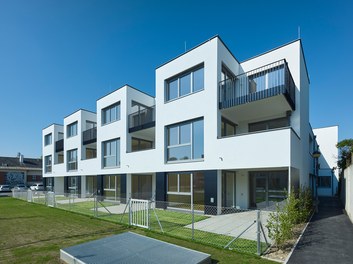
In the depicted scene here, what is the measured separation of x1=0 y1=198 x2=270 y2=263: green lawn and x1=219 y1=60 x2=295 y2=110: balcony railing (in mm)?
7596

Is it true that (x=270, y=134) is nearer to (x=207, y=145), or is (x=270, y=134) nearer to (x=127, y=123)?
(x=207, y=145)

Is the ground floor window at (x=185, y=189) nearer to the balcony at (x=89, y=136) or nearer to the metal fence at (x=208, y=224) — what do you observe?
the metal fence at (x=208, y=224)

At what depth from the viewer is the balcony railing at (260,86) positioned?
36.1ft

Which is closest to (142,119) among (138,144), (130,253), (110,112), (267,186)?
(138,144)

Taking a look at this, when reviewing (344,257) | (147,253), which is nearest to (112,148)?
(147,253)

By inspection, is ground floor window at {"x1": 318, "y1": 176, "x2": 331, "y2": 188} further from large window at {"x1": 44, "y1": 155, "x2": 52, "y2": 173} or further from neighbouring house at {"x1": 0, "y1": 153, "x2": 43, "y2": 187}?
neighbouring house at {"x1": 0, "y1": 153, "x2": 43, "y2": 187}

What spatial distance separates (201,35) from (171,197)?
10.3 m

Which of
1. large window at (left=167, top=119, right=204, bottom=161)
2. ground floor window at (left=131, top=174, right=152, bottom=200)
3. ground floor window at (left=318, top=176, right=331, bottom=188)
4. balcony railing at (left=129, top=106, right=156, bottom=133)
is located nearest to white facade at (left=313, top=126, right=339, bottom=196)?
ground floor window at (left=318, top=176, right=331, bottom=188)

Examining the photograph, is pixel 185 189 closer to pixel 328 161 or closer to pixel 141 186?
pixel 141 186

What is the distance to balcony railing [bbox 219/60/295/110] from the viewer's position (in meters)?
11.0

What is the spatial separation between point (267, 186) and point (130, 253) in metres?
10.1

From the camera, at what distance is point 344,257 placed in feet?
19.3

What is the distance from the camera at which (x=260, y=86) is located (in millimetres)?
13281

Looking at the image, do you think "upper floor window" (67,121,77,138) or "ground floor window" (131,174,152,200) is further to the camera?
"upper floor window" (67,121,77,138)
